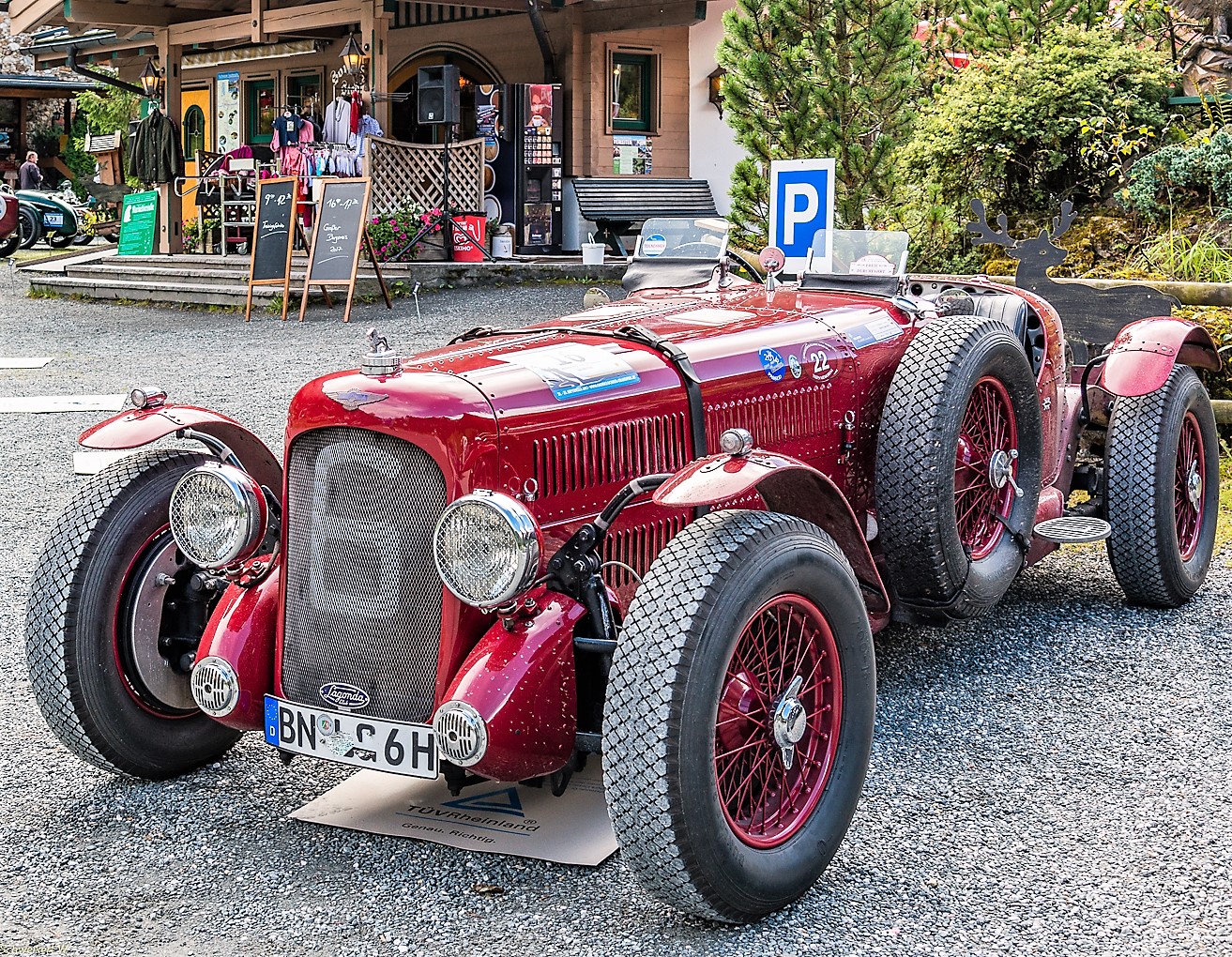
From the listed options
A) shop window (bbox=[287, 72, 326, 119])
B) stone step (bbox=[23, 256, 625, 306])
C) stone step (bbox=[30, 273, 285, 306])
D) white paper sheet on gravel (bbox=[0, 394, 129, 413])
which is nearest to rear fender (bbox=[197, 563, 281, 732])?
white paper sheet on gravel (bbox=[0, 394, 129, 413])

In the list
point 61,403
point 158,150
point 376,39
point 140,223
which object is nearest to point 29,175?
point 140,223

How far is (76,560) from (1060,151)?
334 inches

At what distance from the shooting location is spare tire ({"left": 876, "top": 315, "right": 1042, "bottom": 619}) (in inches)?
157

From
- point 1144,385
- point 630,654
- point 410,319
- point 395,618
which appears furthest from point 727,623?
point 410,319

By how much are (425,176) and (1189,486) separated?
11.4 metres

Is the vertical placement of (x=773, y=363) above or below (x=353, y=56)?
below

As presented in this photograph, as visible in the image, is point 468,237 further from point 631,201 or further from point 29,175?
point 29,175

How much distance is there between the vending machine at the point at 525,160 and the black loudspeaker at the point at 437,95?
0.42 m

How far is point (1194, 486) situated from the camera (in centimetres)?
538

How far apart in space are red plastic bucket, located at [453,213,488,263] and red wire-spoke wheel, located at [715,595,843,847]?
485 inches

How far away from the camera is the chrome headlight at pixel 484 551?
9.65 feet

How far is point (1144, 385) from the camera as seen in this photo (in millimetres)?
5008

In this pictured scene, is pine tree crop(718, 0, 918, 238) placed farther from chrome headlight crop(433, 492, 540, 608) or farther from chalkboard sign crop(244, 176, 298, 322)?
chrome headlight crop(433, 492, 540, 608)

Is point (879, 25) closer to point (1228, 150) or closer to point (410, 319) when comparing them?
point (1228, 150)
